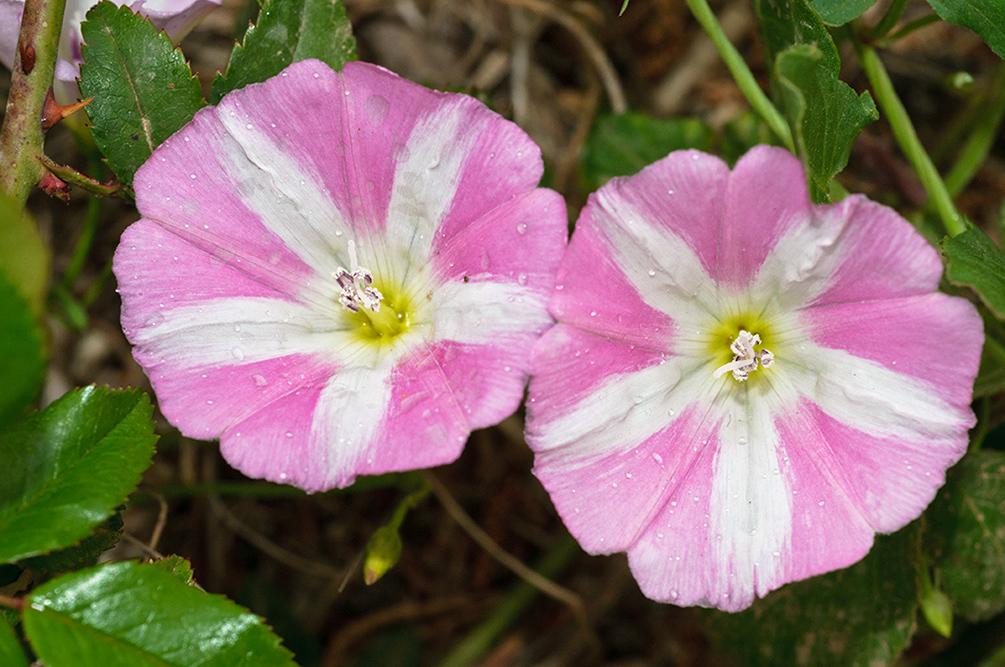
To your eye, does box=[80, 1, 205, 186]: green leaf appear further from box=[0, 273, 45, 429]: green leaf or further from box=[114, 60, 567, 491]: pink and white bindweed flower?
box=[0, 273, 45, 429]: green leaf

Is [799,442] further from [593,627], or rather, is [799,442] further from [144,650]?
[593,627]

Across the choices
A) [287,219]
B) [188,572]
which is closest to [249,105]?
[287,219]

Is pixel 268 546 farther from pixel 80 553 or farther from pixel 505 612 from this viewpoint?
pixel 80 553

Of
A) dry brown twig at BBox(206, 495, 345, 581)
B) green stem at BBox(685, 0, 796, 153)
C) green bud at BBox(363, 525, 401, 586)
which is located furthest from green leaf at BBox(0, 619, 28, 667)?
green stem at BBox(685, 0, 796, 153)

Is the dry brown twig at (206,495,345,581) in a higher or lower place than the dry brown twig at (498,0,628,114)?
lower

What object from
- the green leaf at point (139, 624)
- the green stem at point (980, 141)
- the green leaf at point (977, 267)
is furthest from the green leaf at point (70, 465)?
the green stem at point (980, 141)

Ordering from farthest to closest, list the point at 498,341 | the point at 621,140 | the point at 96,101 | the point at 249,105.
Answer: the point at 621,140 < the point at 96,101 < the point at 249,105 < the point at 498,341

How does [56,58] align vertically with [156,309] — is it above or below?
above
